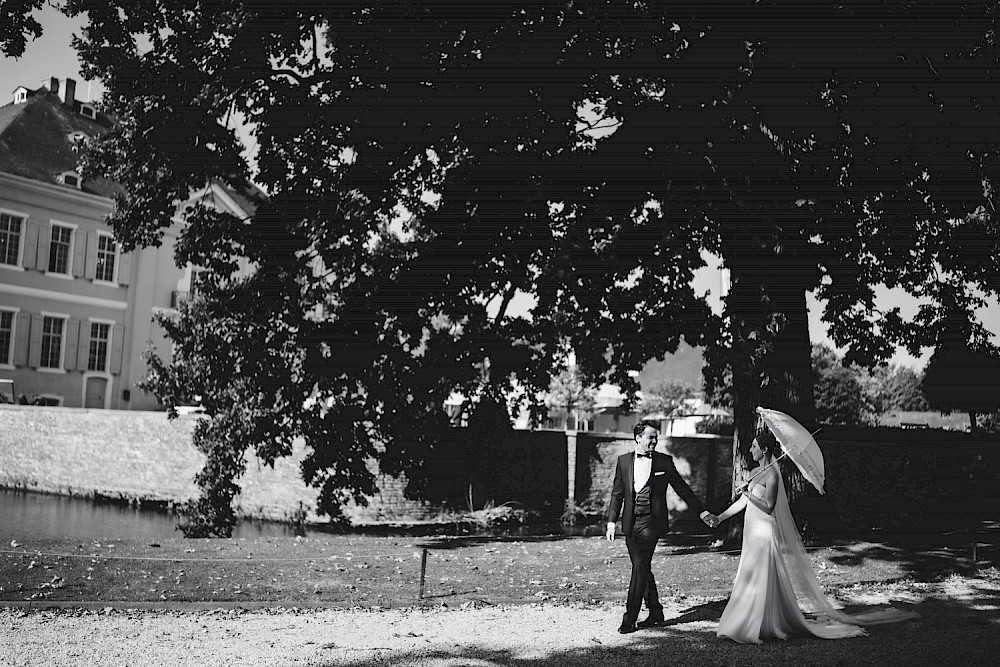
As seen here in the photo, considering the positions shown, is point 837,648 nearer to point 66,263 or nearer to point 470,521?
point 470,521

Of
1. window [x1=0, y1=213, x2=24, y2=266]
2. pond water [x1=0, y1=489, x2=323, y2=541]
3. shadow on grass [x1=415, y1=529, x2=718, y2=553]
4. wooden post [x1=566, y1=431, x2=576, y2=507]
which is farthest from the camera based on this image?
window [x1=0, y1=213, x2=24, y2=266]

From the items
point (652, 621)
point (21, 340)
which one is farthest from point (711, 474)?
point (21, 340)

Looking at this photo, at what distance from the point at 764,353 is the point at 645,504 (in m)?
5.56

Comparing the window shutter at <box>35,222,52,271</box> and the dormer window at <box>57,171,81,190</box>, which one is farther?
the dormer window at <box>57,171,81,190</box>

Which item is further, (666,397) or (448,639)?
(666,397)

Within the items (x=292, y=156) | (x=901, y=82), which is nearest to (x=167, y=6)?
(x=292, y=156)

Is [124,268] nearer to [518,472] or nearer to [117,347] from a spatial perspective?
[117,347]

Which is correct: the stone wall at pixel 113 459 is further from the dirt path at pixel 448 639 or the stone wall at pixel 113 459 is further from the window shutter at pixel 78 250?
the dirt path at pixel 448 639

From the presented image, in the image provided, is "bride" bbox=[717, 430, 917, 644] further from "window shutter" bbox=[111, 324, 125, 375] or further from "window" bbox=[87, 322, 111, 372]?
"window shutter" bbox=[111, 324, 125, 375]

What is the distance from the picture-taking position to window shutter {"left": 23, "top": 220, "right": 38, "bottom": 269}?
44.8 m

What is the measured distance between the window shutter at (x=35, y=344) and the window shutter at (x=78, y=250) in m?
3.07

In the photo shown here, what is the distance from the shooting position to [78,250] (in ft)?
154

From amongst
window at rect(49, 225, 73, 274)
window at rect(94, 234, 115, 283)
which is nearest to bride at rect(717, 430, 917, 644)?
window at rect(49, 225, 73, 274)

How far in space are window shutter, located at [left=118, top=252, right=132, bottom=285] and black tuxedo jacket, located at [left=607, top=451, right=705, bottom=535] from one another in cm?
A: 4434
